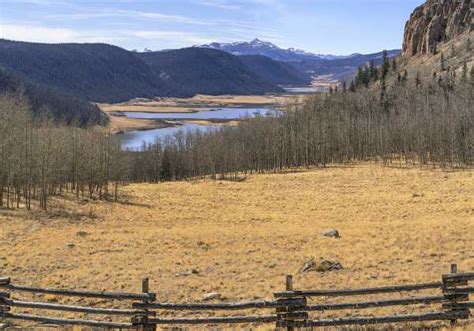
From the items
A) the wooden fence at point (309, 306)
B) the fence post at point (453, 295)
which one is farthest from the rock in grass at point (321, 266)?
the fence post at point (453, 295)

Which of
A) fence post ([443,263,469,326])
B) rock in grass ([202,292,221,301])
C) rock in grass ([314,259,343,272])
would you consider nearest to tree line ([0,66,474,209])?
rock in grass ([314,259,343,272])

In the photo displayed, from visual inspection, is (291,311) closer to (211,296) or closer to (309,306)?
(309,306)

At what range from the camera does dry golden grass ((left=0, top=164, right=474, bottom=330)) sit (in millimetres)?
23828

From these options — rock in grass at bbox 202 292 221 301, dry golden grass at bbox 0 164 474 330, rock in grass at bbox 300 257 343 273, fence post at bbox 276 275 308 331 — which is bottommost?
dry golden grass at bbox 0 164 474 330

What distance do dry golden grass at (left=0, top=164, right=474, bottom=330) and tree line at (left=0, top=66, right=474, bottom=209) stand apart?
1039cm

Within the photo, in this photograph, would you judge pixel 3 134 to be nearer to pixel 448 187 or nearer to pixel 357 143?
pixel 448 187

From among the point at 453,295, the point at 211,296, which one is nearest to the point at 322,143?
the point at 211,296

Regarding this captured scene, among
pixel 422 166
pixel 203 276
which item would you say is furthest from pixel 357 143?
pixel 203 276

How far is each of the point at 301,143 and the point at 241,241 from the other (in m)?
92.1

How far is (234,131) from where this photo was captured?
14325 cm

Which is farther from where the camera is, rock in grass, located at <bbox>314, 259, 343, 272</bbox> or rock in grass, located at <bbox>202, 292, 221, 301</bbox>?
rock in grass, located at <bbox>314, 259, 343, 272</bbox>

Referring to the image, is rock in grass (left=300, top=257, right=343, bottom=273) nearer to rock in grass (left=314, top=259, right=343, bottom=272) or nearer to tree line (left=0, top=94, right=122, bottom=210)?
rock in grass (left=314, top=259, right=343, bottom=272)

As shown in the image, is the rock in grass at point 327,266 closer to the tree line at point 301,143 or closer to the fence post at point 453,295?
the fence post at point 453,295

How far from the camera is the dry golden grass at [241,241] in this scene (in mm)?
23828
